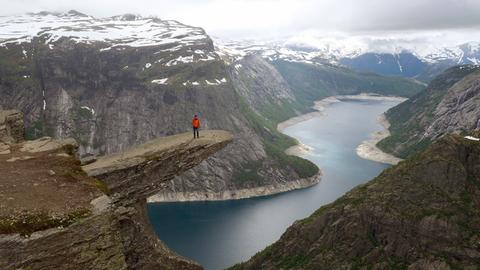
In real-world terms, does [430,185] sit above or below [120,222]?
below

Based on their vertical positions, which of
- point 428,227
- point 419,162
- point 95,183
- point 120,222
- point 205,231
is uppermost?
point 95,183

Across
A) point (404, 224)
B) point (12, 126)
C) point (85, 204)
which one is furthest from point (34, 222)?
point (404, 224)

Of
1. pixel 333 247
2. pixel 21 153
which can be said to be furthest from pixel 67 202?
pixel 333 247

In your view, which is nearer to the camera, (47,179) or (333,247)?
(47,179)

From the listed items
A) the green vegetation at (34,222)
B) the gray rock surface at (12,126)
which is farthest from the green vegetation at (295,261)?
the green vegetation at (34,222)

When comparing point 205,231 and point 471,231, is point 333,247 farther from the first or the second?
point 205,231

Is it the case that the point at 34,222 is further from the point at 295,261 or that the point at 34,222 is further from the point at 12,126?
the point at 295,261

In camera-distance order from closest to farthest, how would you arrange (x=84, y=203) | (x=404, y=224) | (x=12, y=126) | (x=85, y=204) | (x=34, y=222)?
(x=34, y=222), (x=85, y=204), (x=84, y=203), (x=12, y=126), (x=404, y=224)

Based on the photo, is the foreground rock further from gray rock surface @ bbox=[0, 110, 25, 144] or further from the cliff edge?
gray rock surface @ bbox=[0, 110, 25, 144]
